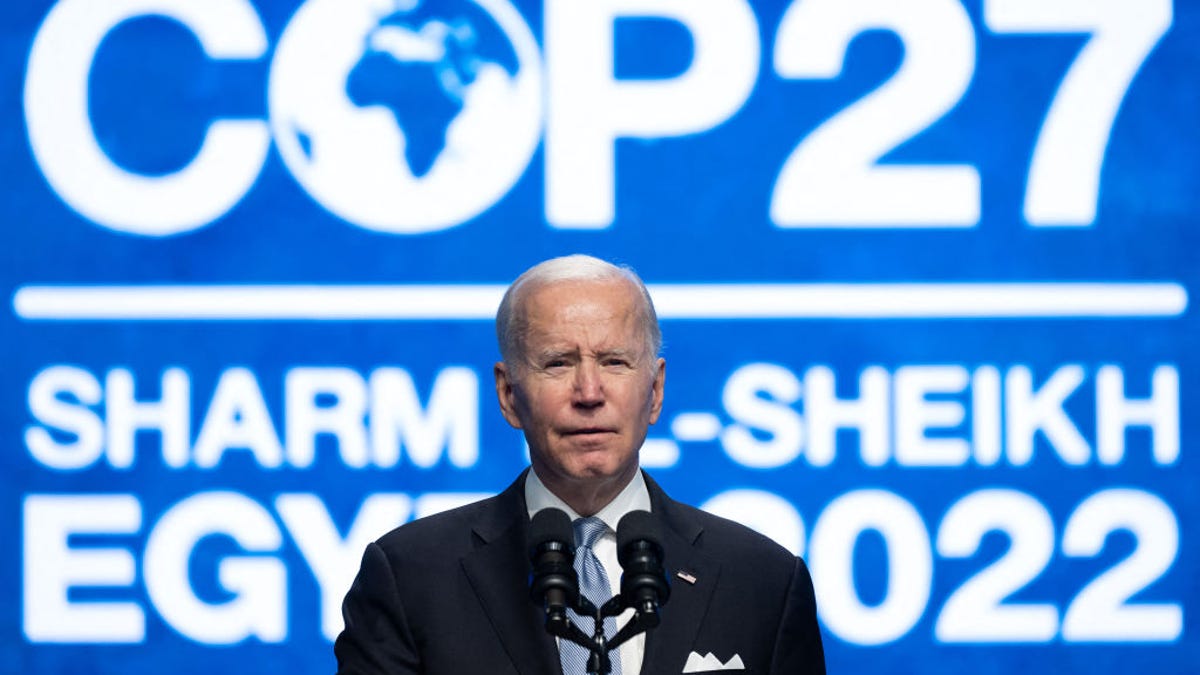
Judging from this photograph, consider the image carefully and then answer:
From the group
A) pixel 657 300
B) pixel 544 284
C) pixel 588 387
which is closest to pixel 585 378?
pixel 588 387

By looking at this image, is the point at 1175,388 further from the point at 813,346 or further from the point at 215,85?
the point at 215,85

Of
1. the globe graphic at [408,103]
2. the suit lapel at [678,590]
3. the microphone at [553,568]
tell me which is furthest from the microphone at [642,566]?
the globe graphic at [408,103]

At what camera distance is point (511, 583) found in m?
2.24

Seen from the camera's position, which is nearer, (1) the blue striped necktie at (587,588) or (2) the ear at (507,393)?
(1) the blue striped necktie at (587,588)

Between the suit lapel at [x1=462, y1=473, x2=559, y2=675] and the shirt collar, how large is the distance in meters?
0.02

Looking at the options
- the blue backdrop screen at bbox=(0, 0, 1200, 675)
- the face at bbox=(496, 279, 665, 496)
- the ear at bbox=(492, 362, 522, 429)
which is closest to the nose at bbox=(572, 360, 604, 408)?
the face at bbox=(496, 279, 665, 496)

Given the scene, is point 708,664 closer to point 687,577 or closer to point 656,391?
point 687,577

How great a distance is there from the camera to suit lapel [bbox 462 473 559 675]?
2148 mm

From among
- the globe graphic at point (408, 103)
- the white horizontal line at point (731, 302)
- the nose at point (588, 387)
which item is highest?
the globe graphic at point (408, 103)

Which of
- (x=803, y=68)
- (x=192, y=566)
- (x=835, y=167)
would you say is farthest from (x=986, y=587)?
(x=192, y=566)

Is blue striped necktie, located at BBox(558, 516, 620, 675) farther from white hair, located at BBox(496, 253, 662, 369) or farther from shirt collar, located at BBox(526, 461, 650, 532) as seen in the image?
white hair, located at BBox(496, 253, 662, 369)

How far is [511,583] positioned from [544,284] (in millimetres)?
398

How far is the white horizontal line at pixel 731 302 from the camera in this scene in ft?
12.8

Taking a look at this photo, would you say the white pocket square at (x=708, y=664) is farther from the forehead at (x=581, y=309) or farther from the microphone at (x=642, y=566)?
the forehead at (x=581, y=309)
